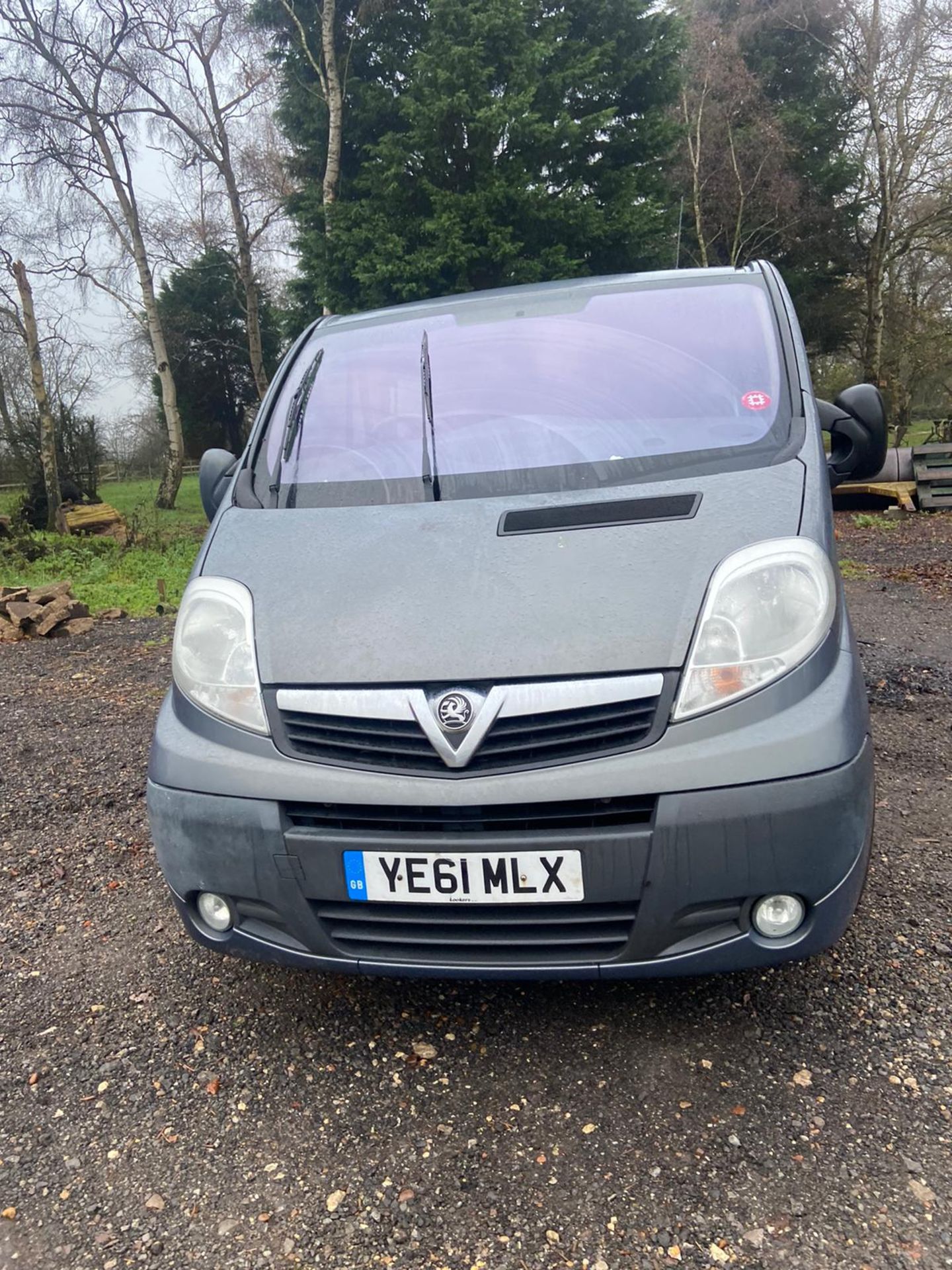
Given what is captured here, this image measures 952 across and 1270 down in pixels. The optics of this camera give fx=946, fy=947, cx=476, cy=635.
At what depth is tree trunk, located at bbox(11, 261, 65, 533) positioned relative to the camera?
16266 millimetres

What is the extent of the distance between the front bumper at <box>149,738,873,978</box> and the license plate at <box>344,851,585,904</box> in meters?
0.02

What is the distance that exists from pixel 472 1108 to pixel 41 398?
17130mm

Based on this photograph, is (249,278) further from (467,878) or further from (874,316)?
(467,878)

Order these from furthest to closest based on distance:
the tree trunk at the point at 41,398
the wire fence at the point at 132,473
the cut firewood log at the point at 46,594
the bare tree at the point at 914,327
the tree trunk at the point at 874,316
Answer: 1. the wire fence at the point at 132,473
2. the bare tree at the point at 914,327
3. the tree trunk at the point at 874,316
4. the tree trunk at the point at 41,398
5. the cut firewood log at the point at 46,594

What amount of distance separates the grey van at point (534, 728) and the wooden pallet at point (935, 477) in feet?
39.6

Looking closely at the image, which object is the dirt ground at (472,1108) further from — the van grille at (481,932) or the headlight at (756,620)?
the headlight at (756,620)

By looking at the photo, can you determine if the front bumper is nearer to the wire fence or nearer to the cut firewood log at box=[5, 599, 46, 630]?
the cut firewood log at box=[5, 599, 46, 630]

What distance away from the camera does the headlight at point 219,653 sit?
A: 2.05 m

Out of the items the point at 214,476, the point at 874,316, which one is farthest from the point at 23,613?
the point at 874,316

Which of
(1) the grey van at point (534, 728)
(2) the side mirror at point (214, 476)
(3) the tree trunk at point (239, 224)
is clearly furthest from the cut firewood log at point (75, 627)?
(3) the tree trunk at point (239, 224)

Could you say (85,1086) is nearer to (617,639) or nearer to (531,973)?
(531,973)

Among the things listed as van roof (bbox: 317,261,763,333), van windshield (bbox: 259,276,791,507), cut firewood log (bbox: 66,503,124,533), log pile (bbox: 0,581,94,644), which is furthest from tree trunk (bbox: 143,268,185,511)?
van windshield (bbox: 259,276,791,507)

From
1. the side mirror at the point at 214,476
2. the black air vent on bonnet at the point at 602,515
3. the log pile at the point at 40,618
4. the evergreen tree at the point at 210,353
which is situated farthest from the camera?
the evergreen tree at the point at 210,353

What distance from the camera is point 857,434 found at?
294cm
